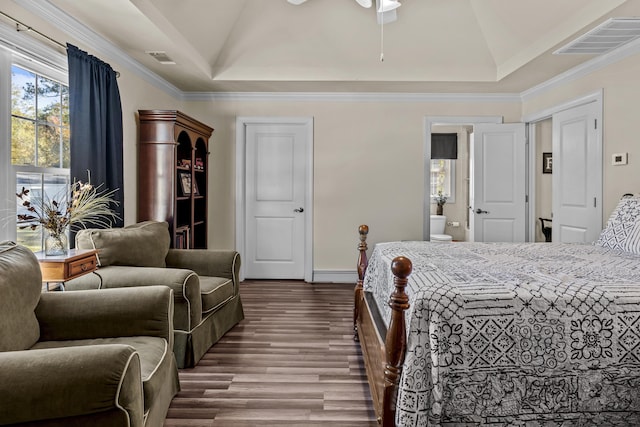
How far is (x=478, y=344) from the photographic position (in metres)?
1.68

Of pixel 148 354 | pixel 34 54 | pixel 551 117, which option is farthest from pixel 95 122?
pixel 551 117

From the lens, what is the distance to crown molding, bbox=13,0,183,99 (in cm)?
273

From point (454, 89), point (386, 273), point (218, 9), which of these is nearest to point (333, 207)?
point (454, 89)

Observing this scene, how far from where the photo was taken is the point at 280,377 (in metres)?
2.67

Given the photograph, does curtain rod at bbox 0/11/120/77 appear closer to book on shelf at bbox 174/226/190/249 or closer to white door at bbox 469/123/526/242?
book on shelf at bbox 174/226/190/249

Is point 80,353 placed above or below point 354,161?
below

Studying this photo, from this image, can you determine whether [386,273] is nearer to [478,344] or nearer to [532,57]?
[478,344]


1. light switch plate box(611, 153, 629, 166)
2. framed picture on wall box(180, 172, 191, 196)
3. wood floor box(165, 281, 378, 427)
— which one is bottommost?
wood floor box(165, 281, 378, 427)

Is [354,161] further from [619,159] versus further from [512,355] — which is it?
[512,355]

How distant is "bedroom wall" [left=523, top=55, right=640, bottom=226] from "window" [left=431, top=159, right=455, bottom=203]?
4442 millimetres

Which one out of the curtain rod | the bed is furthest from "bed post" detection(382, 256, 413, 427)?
the curtain rod

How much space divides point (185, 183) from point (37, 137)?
1729mm

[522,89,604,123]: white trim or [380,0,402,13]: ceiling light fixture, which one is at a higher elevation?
[380,0,402,13]: ceiling light fixture

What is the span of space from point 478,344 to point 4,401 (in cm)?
167
